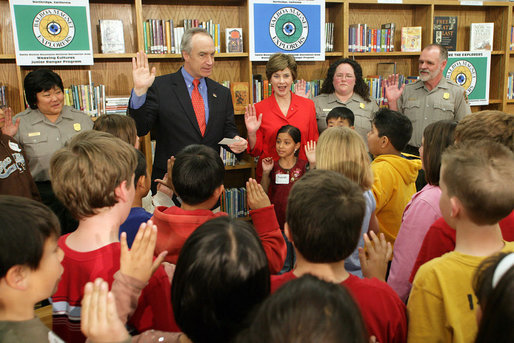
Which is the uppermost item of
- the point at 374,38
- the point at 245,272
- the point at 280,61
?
the point at 374,38

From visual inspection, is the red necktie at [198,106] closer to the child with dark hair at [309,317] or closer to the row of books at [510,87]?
the child with dark hair at [309,317]

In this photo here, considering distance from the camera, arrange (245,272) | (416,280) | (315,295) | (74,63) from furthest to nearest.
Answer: (74,63)
(416,280)
(245,272)
(315,295)

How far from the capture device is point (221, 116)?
3352 mm

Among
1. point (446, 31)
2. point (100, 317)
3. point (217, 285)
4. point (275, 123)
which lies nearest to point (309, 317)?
point (217, 285)

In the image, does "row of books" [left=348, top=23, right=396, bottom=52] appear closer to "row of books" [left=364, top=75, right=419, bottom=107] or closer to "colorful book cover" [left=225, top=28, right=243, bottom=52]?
"row of books" [left=364, top=75, right=419, bottom=107]

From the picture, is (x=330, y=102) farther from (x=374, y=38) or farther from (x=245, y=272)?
(x=245, y=272)

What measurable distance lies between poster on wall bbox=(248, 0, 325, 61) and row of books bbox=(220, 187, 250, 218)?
1.39m

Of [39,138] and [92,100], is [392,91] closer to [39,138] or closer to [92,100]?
[92,100]

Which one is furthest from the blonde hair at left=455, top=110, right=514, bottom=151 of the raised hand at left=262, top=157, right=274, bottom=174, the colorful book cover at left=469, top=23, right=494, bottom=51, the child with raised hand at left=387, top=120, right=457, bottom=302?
the colorful book cover at left=469, top=23, right=494, bottom=51

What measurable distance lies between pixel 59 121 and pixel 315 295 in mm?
3277

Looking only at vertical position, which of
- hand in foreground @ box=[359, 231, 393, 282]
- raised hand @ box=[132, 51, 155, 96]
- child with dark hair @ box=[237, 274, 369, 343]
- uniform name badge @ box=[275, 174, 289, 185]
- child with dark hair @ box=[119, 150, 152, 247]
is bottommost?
uniform name badge @ box=[275, 174, 289, 185]

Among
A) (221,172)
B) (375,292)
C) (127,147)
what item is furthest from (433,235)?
(127,147)

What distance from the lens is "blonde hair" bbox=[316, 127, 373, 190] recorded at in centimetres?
189

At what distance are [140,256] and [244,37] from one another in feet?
11.8
